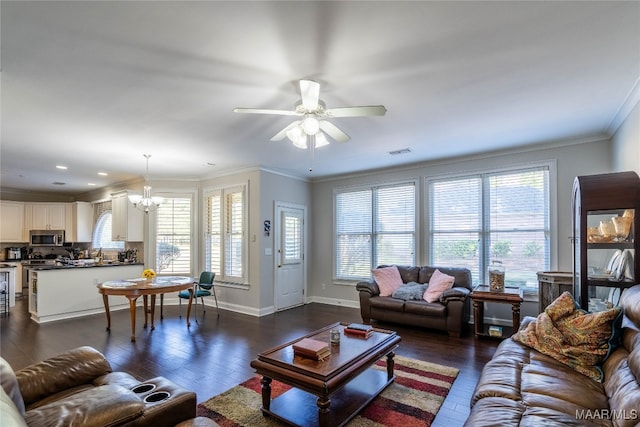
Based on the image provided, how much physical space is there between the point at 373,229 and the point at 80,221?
7.73m

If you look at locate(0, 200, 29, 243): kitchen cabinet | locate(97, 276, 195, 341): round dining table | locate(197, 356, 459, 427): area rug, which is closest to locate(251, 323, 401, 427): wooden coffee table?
locate(197, 356, 459, 427): area rug

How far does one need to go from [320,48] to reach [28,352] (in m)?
4.87

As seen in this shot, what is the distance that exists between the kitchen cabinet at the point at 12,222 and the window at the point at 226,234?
5.72 m

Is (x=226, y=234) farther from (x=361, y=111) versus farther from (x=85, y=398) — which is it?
(x=85, y=398)

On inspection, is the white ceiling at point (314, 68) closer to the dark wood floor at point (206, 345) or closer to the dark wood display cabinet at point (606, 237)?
the dark wood display cabinet at point (606, 237)

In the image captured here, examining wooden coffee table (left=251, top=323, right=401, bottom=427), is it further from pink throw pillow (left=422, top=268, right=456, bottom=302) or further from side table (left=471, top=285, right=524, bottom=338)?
pink throw pillow (left=422, top=268, right=456, bottom=302)

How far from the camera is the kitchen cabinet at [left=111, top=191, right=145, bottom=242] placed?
670 cm

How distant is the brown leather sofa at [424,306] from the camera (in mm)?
4367

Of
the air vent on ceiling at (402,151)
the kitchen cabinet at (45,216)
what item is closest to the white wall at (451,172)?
the air vent on ceiling at (402,151)

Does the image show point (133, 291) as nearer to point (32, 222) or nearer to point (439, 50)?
point (439, 50)

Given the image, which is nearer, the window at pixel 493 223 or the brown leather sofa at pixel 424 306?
the brown leather sofa at pixel 424 306

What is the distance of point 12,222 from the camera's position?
8250mm

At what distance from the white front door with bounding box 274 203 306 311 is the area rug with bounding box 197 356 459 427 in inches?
120

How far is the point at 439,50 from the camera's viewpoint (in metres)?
2.25
